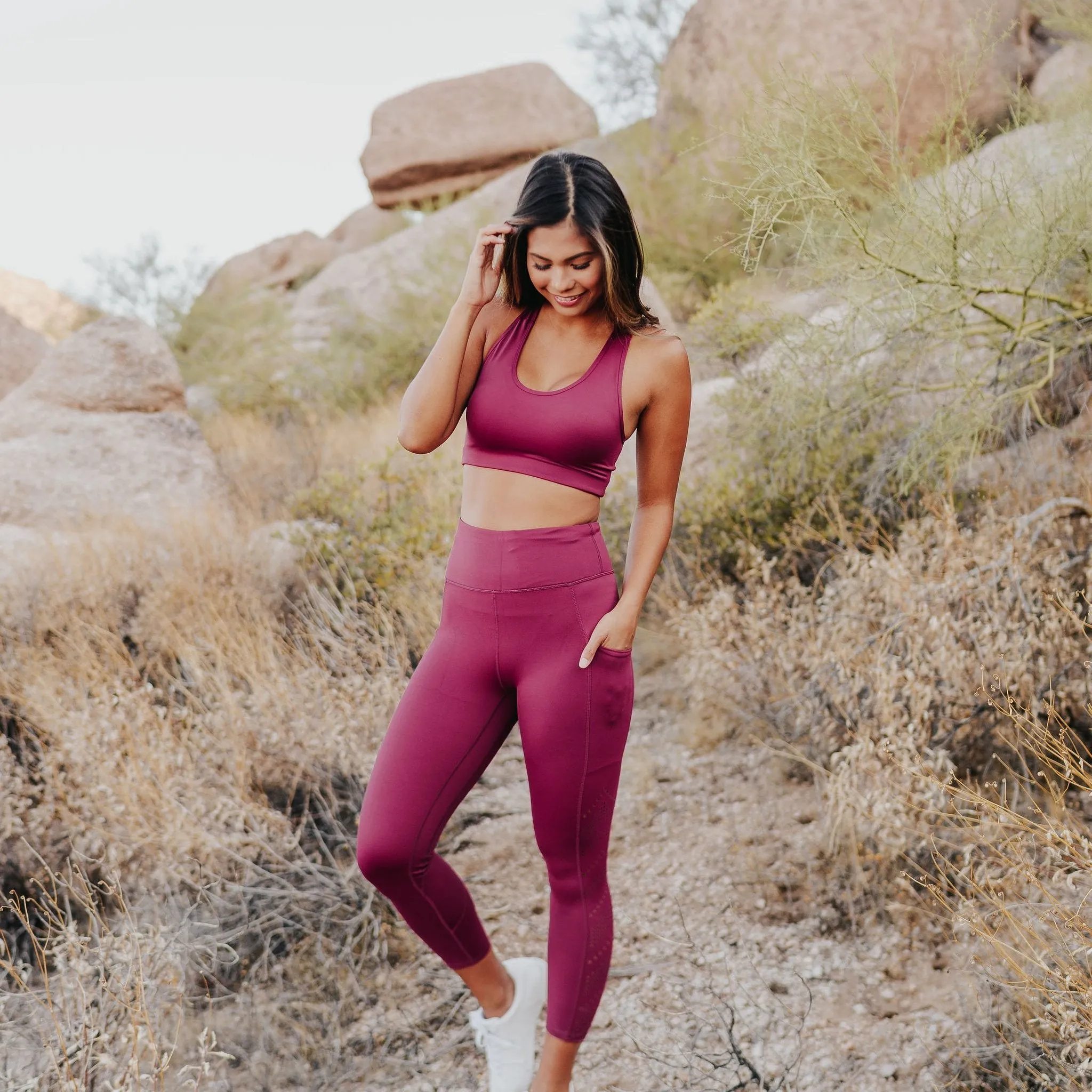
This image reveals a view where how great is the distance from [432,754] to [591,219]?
1.17 metres

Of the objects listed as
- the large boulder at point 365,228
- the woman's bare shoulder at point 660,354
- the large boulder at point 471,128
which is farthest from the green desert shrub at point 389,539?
the large boulder at point 365,228

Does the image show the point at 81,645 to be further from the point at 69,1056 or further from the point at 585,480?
the point at 585,480

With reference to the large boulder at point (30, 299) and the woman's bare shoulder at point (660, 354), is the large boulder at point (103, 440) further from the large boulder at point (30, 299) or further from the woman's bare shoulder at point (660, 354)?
the large boulder at point (30, 299)

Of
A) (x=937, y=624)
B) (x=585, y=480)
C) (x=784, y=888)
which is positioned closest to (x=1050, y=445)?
(x=937, y=624)

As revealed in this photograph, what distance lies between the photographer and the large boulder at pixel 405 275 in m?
9.90

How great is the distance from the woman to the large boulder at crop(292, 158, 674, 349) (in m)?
5.84

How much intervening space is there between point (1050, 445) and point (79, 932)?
14.9ft

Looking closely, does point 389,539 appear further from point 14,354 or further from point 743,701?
point 14,354

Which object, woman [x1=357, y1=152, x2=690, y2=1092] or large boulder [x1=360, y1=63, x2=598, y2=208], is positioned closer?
woman [x1=357, y1=152, x2=690, y2=1092]

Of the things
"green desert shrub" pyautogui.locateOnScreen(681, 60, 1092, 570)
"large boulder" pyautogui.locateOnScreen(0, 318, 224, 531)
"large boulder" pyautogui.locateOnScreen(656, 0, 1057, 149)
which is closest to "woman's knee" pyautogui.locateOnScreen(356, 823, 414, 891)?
"green desert shrub" pyautogui.locateOnScreen(681, 60, 1092, 570)

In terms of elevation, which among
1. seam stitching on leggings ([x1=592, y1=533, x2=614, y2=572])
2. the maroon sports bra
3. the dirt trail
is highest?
the maroon sports bra

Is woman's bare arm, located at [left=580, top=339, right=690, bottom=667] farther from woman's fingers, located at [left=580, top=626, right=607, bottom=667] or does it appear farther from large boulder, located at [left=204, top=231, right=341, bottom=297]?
large boulder, located at [left=204, top=231, right=341, bottom=297]

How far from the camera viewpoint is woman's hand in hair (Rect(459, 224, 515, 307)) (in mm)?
1961

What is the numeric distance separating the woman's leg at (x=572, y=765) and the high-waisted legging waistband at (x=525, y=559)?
0.03m
